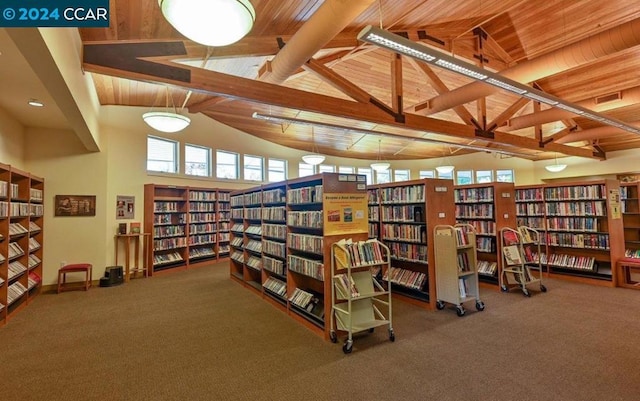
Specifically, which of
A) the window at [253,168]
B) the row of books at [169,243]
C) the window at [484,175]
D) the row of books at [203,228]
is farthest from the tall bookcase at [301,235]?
the window at [484,175]

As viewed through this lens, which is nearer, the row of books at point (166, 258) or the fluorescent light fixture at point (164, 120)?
the fluorescent light fixture at point (164, 120)

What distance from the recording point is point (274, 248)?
4.79 m

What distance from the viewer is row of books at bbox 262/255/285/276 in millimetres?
4632

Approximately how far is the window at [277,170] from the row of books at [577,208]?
23.9 feet

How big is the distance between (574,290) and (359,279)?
4262mm

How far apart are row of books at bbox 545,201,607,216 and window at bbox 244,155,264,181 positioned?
7532mm

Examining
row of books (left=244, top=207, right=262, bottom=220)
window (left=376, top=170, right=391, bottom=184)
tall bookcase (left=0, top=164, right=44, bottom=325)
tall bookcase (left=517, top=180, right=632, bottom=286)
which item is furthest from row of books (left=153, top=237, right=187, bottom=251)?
tall bookcase (left=517, top=180, right=632, bottom=286)

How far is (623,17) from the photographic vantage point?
4.34 meters

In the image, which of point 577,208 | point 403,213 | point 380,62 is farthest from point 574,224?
point 380,62

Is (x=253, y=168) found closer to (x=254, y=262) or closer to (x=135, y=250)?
(x=135, y=250)

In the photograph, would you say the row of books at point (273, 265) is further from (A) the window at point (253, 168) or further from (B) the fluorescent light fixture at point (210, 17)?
(A) the window at point (253, 168)

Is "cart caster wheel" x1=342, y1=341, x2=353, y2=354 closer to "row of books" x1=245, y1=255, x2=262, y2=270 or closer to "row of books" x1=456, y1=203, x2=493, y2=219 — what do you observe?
"row of books" x1=245, y1=255, x2=262, y2=270

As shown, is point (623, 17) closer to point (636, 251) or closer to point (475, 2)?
point (475, 2)

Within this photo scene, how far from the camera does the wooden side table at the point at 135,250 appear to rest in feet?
21.4
